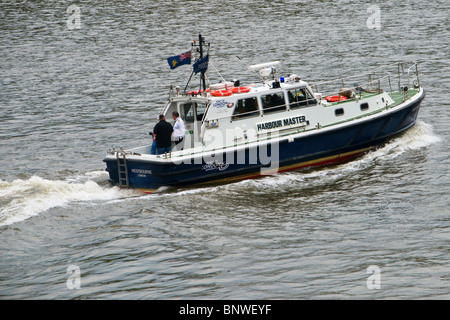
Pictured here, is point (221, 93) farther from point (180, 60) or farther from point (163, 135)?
point (163, 135)

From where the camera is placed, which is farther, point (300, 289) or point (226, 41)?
point (226, 41)

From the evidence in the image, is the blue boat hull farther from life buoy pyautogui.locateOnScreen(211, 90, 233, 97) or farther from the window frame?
life buoy pyautogui.locateOnScreen(211, 90, 233, 97)

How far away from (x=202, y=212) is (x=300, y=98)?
496 cm

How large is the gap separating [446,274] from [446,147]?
860 centimetres

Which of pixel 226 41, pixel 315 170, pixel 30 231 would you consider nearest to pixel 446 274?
pixel 315 170

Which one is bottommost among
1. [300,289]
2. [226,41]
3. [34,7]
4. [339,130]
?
[300,289]

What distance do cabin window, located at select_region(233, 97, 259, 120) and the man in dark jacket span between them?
1917 mm

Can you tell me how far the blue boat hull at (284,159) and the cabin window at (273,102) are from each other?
3.44 ft

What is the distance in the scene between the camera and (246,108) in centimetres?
1842

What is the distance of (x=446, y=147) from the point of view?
66.9 feet

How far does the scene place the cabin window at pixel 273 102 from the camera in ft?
60.8

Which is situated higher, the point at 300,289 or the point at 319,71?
the point at 319,71
